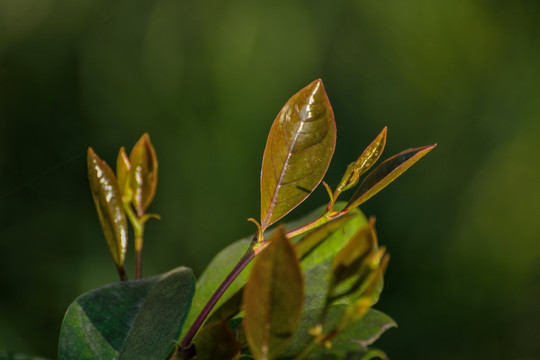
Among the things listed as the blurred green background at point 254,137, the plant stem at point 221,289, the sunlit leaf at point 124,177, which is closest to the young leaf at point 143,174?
the sunlit leaf at point 124,177

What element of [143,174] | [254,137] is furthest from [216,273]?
[254,137]

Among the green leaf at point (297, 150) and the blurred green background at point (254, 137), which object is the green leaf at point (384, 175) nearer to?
the green leaf at point (297, 150)

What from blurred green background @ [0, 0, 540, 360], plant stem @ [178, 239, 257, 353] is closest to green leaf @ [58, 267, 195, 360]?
plant stem @ [178, 239, 257, 353]

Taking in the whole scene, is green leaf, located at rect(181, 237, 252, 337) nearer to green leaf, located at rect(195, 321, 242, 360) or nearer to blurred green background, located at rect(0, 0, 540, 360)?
green leaf, located at rect(195, 321, 242, 360)

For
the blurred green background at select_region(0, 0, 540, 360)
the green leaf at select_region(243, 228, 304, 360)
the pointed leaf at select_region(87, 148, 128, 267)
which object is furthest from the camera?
the blurred green background at select_region(0, 0, 540, 360)

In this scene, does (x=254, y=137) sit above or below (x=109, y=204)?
below

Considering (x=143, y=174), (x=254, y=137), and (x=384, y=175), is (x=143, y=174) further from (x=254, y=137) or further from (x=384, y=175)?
(x=254, y=137)
